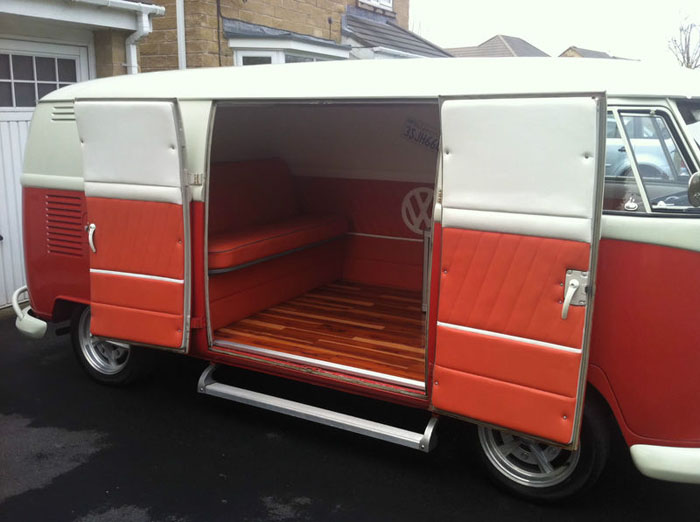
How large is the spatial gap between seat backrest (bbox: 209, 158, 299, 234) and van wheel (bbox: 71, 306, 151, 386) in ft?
3.90

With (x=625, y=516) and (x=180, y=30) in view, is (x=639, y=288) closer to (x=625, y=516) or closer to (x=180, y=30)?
(x=625, y=516)

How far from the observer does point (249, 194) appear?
618 centimetres

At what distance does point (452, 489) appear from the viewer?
13.3 ft

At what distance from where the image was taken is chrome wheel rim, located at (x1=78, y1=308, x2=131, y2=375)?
214 inches

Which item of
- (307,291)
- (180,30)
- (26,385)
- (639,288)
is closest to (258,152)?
(307,291)

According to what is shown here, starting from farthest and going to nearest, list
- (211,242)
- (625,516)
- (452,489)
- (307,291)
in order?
(307,291) < (211,242) < (452,489) < (625,516)

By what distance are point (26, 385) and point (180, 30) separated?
17.8 ft

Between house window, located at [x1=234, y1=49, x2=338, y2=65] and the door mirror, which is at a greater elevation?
house window, located at [x1=234, y1=49, x2=338, y2=65]

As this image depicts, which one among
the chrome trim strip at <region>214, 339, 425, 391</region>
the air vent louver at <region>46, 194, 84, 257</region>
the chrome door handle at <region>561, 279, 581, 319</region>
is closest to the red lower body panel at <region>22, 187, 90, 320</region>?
the air vent louver at <region>46, 194, 84, 257</region>

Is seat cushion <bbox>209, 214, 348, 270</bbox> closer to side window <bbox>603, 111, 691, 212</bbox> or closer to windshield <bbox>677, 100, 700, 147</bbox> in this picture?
side window <bbox>603, 111, 691, 212</bbox>

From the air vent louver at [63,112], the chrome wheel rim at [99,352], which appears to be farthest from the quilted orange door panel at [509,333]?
the air vent louver at [63,112]

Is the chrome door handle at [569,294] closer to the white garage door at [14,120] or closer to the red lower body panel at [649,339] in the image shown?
the red lower body panel at [649,339]

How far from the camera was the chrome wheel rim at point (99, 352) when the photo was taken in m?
5.43

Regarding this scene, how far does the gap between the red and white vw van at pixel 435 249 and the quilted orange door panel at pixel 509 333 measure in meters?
0.01
